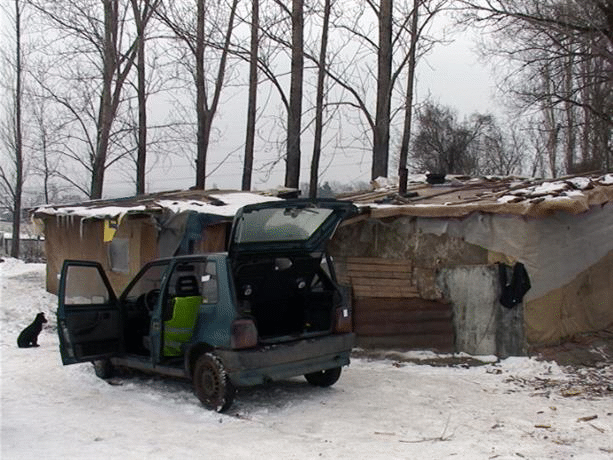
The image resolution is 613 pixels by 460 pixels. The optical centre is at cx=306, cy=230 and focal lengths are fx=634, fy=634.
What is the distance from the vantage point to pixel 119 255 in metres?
12.9

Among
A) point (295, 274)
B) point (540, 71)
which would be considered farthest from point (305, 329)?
point (540, 71)

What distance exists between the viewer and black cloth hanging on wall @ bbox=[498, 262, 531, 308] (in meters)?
9.09

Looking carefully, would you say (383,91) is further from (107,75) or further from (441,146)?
(441,146)

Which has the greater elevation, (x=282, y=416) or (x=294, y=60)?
(x=294, y=60)

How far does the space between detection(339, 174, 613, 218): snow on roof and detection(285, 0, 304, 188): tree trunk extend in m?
5.48

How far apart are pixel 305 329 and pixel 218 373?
136 cm

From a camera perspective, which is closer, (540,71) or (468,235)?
(468,235)

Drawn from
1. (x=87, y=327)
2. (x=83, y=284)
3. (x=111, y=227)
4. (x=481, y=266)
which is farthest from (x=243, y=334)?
(x=83, y=284)

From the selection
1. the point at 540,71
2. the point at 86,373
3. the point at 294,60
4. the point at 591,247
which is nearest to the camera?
the point at 86,373

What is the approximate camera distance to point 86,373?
8.40 metres

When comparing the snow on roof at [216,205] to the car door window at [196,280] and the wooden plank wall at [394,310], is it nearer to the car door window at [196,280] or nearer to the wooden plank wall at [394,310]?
the wooden plank wall at [394,310]

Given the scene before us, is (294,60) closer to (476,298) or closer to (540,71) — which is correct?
(540,71)

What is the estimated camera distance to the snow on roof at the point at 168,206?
10867 millimetres

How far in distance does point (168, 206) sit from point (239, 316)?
4874 millimetres
